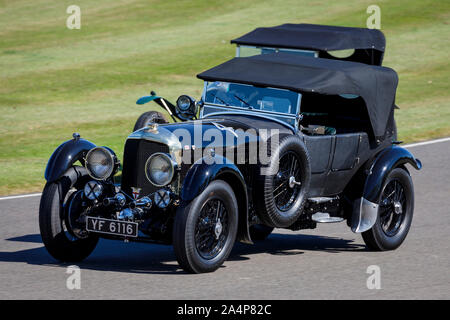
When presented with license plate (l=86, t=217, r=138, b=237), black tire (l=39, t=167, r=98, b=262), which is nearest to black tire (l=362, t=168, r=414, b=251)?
license plate (l=86, t=217, r=138, b=237)

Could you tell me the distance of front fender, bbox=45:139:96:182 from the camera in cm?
806

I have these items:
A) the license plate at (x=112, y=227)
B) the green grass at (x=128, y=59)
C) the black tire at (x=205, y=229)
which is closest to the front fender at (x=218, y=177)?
Result: the black tire at (x=205, y=229)

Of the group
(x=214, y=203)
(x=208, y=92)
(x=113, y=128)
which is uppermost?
(x=208, y=92)

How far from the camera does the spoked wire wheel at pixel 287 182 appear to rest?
8094 millimetres

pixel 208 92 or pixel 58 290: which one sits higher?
pixel 208 92

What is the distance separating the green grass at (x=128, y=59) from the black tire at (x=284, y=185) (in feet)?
16.9

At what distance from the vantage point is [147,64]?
2409 centimetres

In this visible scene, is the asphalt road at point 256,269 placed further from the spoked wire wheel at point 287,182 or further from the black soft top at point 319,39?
the black soft top at point 319,39

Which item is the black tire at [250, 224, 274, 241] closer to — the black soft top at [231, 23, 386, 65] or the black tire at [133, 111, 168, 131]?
the black soft top at [231, 23, 386, 65]
